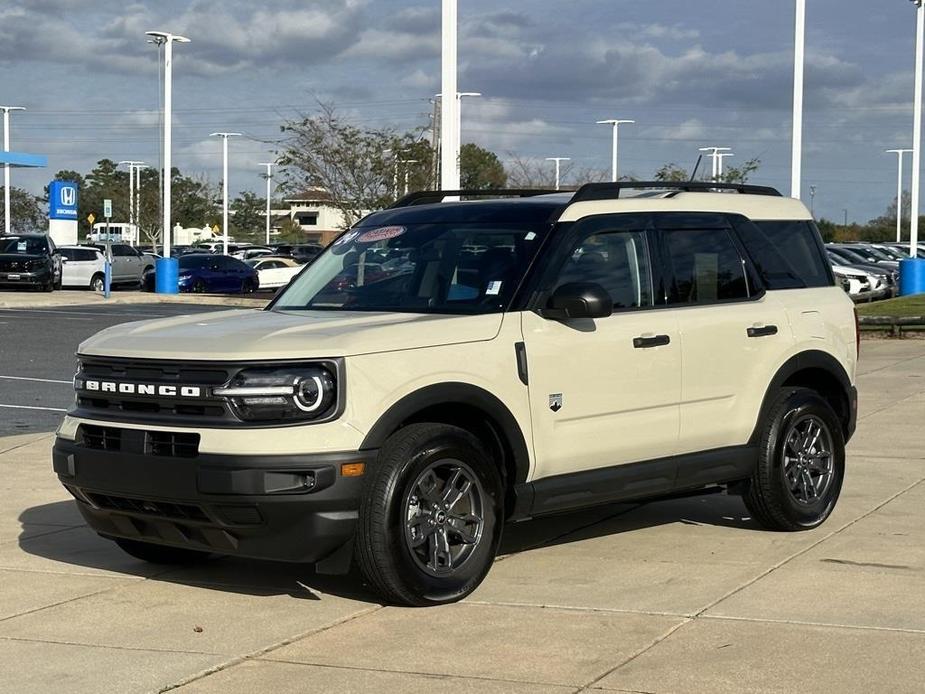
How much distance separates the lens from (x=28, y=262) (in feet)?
135

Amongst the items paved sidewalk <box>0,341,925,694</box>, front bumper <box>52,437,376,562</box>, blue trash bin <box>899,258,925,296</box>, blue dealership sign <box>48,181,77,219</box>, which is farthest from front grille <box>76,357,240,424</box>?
blue dealership sign <box>48,181,77,219</box>

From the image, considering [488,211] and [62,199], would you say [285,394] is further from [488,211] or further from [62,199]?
[62,199]

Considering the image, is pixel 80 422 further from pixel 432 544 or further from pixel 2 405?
pixel 2 405

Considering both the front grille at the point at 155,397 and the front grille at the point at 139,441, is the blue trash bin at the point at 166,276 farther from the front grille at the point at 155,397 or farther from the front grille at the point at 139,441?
the front grille at the point at 139,441

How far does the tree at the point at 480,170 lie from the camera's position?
48250 millimetres

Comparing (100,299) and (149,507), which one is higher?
(100,299)

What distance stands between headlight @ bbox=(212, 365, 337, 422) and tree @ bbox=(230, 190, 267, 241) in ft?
448

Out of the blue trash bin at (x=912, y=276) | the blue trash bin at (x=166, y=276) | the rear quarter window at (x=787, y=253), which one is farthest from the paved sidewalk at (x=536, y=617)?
the blue trash bin at (x=166, y=276)

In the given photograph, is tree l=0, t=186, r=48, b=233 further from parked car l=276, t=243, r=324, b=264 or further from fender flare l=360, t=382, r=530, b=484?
fender flare l=360, t=382, r=530, b=484

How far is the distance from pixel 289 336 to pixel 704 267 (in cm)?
269

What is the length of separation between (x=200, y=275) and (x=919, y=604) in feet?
135

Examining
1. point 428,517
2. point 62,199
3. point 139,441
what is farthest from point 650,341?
point 62,199

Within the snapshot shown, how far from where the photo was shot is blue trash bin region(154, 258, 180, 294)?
1690 inches

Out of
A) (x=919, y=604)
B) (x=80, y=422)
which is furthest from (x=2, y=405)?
(x=919, y=604)
